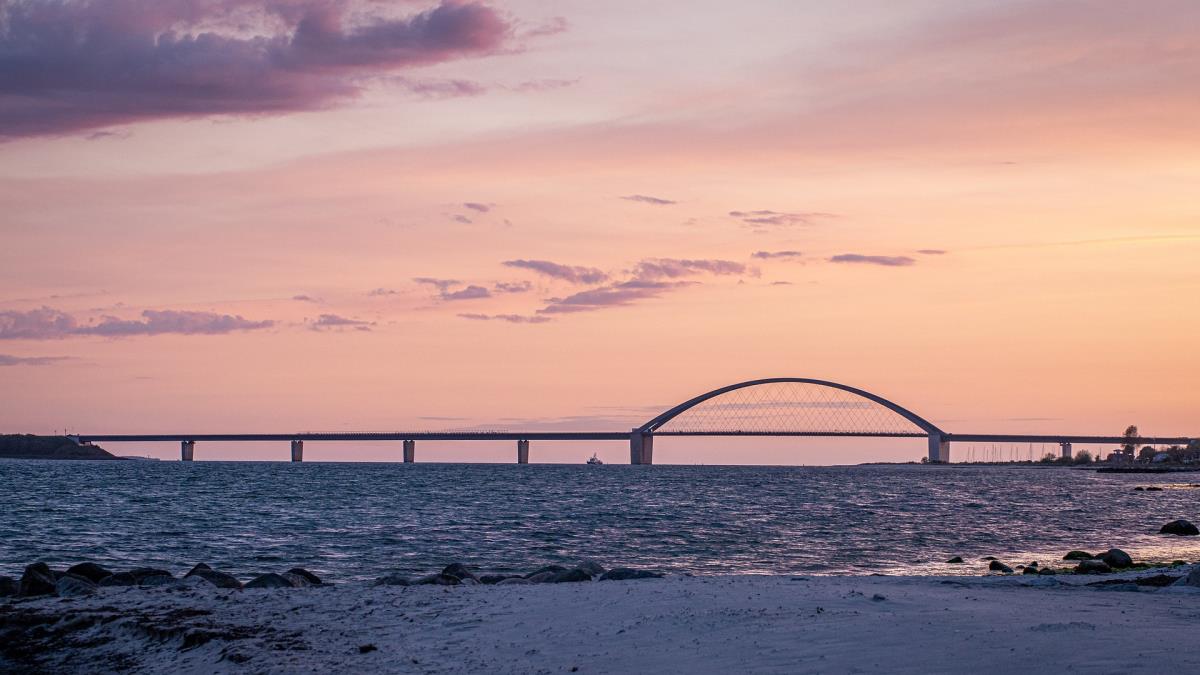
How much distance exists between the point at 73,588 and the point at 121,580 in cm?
266

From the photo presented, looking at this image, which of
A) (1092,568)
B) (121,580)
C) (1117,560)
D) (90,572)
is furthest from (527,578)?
(1117,560)

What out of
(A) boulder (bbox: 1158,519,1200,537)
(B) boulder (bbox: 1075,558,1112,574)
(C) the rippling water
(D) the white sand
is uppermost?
(D) the white sand

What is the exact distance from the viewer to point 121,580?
956 inches

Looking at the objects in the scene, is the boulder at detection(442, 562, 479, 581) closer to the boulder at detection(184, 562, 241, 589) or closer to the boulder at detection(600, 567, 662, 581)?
the boulder at detection(600, 567, 662, 581)

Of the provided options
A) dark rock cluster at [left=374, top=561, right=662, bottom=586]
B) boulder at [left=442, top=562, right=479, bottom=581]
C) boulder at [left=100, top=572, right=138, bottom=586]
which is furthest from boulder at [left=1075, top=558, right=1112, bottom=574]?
boulder at [left=100, top=572, right=138, bottom=586]

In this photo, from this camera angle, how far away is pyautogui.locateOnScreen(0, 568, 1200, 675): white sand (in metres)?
13.5

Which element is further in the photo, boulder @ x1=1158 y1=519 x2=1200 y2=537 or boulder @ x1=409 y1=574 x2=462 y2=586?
boulder @ x1=1158 y1=519 x2=1200 y2=537

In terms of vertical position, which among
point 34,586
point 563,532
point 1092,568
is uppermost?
point 34,586

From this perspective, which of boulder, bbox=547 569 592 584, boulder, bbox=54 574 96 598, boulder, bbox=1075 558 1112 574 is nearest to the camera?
boulder, bbox=54 574 96 598

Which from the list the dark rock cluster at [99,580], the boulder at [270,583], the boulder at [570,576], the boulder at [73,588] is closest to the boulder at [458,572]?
the boulder at [570,576]

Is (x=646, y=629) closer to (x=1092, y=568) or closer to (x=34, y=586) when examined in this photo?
(x=34, y=586)

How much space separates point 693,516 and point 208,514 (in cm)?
2463

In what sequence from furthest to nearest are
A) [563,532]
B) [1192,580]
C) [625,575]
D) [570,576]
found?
[563,532] → [625,575] → [570,576] → [1192,580]

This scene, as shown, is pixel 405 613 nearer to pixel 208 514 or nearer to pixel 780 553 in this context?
pixel 780 553
